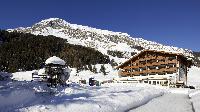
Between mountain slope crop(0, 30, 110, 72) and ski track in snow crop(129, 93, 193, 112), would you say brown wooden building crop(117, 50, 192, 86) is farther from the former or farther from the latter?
mountain slope crop(0, 30, 110, 72)

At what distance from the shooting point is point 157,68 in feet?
186

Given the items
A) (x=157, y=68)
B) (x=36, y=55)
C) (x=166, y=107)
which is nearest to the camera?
(x=166, y=107)

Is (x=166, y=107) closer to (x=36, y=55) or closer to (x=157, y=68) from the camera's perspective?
(x=157, y=68)

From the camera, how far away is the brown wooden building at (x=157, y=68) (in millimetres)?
51981

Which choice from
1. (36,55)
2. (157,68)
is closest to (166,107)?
(157,68)

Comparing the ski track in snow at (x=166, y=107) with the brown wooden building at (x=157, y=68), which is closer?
the ski track in snow at (x=166, y=107)

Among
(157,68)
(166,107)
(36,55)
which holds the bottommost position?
(166,107)

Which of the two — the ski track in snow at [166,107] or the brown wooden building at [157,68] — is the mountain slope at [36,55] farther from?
the ski track in snow at [166,107]

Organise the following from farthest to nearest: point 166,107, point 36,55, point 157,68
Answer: point 36,55 < point 157,68 < point 166,107

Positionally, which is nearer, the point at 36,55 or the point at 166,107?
the point at 166,107

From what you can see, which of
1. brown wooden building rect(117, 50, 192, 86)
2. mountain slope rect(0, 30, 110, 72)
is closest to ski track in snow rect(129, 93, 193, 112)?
brown wooden building rect(117, 50, 192, 86)

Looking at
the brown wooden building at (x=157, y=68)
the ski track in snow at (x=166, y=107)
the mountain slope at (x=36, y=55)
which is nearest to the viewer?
the ski track in snow at (x=166, y=107)

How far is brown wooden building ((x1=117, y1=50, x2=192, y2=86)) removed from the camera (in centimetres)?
5198

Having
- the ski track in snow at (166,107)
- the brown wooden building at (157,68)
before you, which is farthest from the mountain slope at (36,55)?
the ski track in snow at (166,107)
